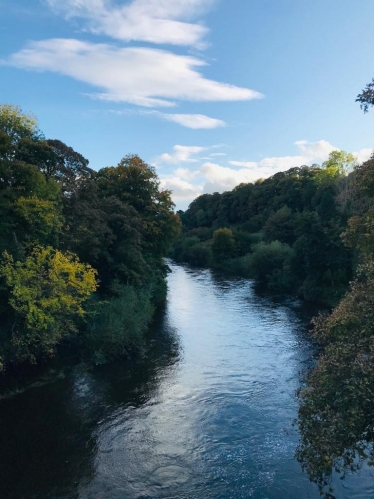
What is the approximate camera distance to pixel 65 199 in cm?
2588

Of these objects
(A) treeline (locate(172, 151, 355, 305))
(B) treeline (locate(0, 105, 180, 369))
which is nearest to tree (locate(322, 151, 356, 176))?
(A) treeline (locate(172, 151, 355, 305))

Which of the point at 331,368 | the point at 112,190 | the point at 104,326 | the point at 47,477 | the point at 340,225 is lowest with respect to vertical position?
the point at 47,477

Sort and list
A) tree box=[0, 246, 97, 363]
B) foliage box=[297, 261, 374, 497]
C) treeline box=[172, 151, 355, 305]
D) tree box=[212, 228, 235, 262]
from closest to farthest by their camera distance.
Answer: foliage box=[297, 261, 374, 497] → tree box=[0, 246, 97, 363] → treeline box=[172, 151, 355, 305] → tree box=[212, 228, 235, 262]

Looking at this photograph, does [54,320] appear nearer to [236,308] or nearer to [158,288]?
[158,288]

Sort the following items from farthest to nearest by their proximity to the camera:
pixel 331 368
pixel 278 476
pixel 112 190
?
pixel 112 190
pixel 278 476
pixel 331 368

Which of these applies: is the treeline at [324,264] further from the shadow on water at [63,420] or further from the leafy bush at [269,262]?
the shadow on water at [63,420]

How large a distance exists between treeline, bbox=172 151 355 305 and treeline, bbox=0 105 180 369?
538 inches

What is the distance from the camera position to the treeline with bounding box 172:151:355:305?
39.7 meters

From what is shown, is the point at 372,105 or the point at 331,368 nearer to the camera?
the point at 331,368

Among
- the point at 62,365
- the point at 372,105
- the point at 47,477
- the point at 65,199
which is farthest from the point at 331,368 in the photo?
the point at 65,199

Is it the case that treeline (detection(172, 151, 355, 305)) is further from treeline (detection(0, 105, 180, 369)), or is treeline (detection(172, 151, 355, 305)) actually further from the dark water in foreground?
treeline (detection(0, 105, 180, 369))

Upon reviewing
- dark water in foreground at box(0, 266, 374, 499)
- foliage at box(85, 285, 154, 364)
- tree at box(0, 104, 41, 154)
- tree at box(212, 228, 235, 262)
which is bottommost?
dark water in foreground at box(0, 266, 374, 499)

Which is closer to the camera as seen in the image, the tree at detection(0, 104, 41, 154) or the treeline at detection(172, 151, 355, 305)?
the tree at detection(0, 104, 41, 154)

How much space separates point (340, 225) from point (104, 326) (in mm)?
27442
